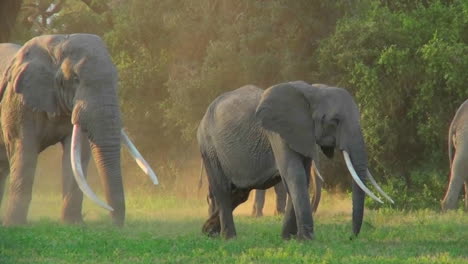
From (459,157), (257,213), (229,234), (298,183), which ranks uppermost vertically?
(298,183)

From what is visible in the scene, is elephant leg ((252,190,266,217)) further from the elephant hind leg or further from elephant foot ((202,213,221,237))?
elephant foot ((202,213,221,237))

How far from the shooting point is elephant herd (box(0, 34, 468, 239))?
1319 centimetres

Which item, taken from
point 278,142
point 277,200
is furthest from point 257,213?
point 278,142

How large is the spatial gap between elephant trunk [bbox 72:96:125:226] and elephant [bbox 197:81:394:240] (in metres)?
1.11

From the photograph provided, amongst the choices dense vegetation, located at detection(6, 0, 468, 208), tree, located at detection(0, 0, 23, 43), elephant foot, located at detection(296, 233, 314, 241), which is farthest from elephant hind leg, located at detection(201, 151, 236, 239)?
dense vegetation, located at detection(6, 0, 468, 208)

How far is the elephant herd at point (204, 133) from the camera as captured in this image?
13188 mm

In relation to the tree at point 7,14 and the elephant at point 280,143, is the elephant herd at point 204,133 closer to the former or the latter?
the elephant at point 280,143

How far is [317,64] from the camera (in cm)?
2456

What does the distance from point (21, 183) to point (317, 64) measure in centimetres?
1026

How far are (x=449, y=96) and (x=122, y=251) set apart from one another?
1224 cm

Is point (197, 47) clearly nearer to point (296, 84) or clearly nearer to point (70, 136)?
point (70, 136)

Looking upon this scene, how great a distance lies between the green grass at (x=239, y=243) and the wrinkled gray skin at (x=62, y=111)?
455 mm

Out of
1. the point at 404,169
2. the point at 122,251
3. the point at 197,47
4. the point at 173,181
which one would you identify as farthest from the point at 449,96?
the point at 122,251

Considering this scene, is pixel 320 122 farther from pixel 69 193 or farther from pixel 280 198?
pixel 280 198
